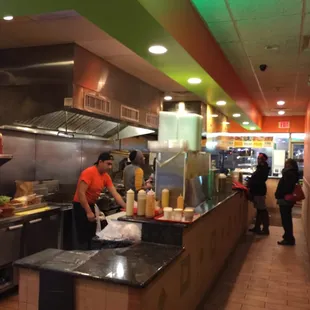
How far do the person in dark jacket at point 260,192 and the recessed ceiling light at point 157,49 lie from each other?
4.77 metres

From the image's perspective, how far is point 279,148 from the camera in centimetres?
1212

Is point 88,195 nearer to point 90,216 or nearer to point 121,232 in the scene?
point 90,216

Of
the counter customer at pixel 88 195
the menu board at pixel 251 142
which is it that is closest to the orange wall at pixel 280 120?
the menu board at pixel 251 142

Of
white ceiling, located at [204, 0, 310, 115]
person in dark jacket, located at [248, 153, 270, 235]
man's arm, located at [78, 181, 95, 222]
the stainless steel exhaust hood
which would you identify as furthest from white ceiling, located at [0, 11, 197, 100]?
person in dark jacket, located at [248, 153, 270, 235]

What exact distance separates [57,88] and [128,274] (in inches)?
94.7

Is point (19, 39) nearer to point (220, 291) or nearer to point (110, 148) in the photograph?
point (110, 148)

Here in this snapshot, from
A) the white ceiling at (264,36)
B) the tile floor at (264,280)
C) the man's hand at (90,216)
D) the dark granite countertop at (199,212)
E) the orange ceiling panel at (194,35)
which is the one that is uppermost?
the white ceiling at (264,36)

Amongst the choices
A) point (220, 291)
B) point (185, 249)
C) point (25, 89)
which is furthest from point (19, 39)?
point (220, 291)

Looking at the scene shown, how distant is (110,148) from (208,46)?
332 centimetres

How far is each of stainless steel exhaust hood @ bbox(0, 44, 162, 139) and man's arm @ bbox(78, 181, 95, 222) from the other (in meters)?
0.85

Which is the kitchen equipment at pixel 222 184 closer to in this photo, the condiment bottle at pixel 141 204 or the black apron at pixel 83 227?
the black apron at pixel 83 227

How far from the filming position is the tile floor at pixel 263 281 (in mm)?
3865

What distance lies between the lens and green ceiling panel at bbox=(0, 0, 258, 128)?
7.33ft

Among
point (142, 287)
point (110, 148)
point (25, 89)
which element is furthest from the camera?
point (110, 148)
